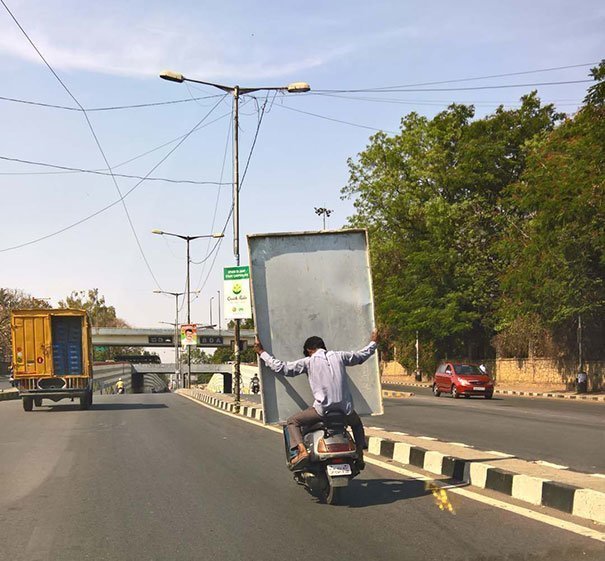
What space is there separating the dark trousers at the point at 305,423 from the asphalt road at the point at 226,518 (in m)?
0.61

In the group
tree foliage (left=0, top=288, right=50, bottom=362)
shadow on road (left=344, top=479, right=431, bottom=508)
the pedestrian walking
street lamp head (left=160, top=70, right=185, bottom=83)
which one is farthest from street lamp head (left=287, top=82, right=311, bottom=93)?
tree foliage (left=0, top=288, right=50, bottom=362)

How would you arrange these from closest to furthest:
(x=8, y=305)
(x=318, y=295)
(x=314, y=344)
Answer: (x=314, y=344), (x=318, y=295), (x=8, y=305)

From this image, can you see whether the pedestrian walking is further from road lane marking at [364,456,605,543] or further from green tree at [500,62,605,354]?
road lane marking at [364,456,605,543]

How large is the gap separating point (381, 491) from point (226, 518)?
1986 millimetres

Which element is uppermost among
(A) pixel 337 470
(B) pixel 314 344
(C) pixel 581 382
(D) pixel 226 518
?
(B) pixel 314 344

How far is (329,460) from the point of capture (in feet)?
22.0

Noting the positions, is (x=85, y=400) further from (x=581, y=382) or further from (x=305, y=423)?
(x=581, y=382)

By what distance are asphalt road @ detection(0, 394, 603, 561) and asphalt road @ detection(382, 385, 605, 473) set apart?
9.91 ft

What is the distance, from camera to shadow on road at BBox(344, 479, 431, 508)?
23.4ft

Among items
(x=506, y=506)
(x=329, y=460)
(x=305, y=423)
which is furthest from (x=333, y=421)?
(x=506, y=506)

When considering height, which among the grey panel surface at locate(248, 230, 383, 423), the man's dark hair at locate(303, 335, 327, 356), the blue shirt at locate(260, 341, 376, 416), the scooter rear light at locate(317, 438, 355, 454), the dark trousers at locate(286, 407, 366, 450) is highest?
the grey panel surface at locate(248, 230, 383, 423)

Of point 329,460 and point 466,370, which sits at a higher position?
point 329,460

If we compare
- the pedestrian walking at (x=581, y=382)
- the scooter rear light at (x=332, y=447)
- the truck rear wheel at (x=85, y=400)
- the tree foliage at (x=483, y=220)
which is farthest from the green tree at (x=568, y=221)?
the scooter rear light at (x=332, y=447)

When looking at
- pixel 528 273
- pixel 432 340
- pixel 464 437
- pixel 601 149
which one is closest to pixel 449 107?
pixel 432 340
